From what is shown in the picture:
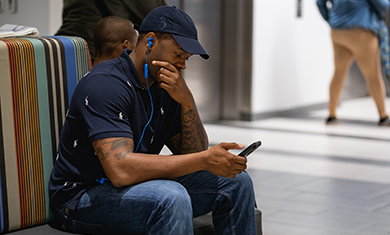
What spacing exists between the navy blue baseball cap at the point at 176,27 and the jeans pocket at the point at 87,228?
26.2 inches

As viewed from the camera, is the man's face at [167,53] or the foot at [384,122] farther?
the foot at [384,122]

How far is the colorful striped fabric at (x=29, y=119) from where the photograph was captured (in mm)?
1997

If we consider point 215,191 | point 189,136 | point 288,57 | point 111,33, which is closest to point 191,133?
point 189,136

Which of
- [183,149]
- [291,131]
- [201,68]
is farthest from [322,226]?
[201,68]

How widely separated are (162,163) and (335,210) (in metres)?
1.79

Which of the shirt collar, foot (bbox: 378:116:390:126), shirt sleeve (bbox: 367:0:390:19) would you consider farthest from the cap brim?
foot (bbox: 378:116:390:126)

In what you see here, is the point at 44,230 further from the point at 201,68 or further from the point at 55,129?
the point at 201,68

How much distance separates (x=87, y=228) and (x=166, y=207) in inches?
12.6

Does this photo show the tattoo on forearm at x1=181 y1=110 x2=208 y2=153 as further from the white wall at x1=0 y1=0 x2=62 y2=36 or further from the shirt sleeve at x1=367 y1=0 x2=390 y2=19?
the shirt sleeve at x1=367 y1=0 x2=390 y2=19

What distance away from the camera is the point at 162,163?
74.2 inches

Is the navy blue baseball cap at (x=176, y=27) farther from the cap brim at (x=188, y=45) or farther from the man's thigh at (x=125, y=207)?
the man's thigh at (x=125, y=207)

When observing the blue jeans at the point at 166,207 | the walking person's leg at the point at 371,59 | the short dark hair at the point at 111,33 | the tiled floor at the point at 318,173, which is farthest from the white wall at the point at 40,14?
the walking person's leg at the point at 371,59

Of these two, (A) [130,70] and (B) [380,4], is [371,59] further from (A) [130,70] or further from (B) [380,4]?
(A) [130,70]

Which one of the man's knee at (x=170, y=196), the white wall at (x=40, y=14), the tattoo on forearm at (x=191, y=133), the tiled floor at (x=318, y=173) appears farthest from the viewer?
the white wall at (x=40, y=14)
